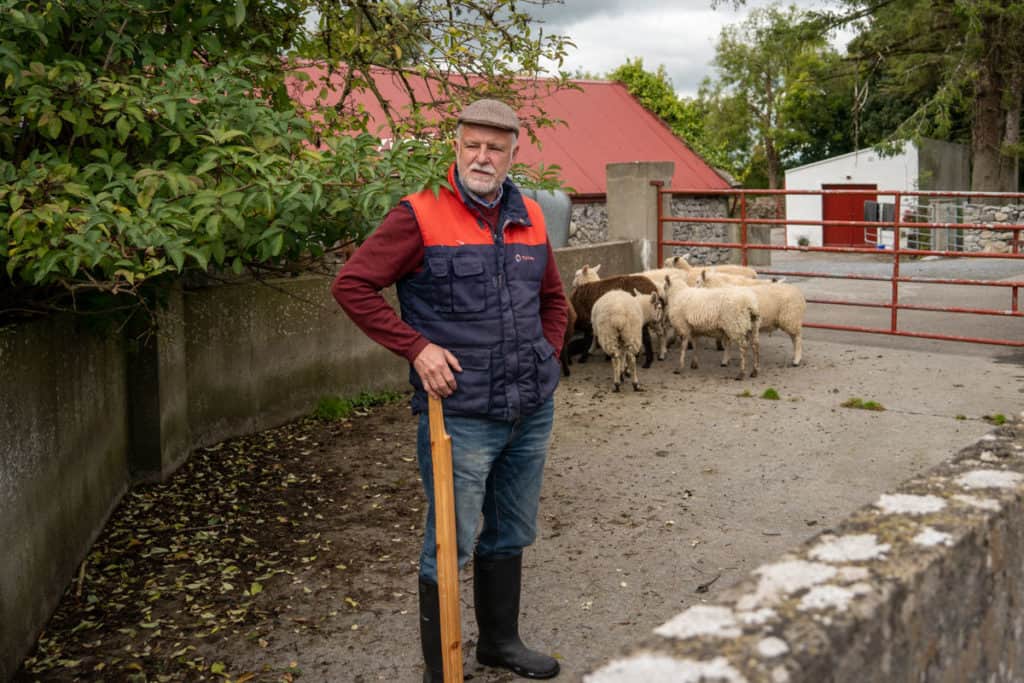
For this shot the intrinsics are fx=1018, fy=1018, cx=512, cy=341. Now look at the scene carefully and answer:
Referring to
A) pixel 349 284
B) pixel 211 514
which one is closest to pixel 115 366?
pixel 211 514

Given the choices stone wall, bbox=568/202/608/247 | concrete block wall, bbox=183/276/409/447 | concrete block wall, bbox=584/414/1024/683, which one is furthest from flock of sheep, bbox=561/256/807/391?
stone wall, bbox=568/202/608/247

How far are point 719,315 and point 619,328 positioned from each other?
1.13m

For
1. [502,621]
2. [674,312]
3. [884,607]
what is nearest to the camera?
[884,607]

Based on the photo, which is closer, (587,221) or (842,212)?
(587,221)

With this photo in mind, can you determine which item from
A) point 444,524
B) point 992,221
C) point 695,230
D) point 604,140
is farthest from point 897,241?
point 992,221

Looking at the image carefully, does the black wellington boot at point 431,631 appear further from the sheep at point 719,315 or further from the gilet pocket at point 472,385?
the sheep at point 719,315

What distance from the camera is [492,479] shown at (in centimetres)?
378

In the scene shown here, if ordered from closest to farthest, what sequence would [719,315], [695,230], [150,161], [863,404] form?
1. [150,161]
2. [863,404]
3. [719,315]
4. [695,230]

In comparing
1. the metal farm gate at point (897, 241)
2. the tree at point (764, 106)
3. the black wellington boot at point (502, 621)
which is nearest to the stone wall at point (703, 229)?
the metal farm gate at point (897, 241)

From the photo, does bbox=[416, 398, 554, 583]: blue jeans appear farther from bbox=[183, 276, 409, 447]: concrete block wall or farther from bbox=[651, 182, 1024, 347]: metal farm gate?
bbox=[651, 182, 1024, 347]: metal farm gate

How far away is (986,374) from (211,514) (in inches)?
289

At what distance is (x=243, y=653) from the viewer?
439 cm

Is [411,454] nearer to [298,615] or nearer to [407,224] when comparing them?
[298,615]

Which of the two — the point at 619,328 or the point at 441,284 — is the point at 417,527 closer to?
the point at 441,284
